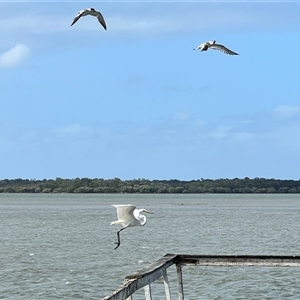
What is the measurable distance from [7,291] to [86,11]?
8822 millimetres

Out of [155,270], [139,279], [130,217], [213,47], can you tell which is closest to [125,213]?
[130,217]

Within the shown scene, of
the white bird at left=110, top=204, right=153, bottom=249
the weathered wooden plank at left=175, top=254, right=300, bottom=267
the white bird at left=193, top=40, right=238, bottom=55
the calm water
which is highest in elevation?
the white bird at left=193, top=40, right=238, bottom=55

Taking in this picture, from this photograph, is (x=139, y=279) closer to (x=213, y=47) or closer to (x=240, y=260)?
(x=240, y=260)

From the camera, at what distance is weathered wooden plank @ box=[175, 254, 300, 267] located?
9492 millimetres

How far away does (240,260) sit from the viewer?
31.5ft

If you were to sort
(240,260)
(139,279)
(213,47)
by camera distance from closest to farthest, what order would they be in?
(139,279) < (240,260) < (213,47)

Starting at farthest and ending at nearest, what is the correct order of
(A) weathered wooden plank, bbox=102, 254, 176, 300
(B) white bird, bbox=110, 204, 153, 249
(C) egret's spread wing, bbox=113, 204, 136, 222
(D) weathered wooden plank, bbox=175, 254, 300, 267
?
1. (B) white bird, bbox=110, 204, 153, 249
2. (C) egret's spread wing, bbox=113, 204, 136, 222
3. (D) weathered wooden plank, bbox=175, 254, 300, 267
4. (A) weathered wooden plank, bbox=102, 254, 176, 300

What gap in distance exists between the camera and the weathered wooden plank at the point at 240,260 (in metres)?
9.49

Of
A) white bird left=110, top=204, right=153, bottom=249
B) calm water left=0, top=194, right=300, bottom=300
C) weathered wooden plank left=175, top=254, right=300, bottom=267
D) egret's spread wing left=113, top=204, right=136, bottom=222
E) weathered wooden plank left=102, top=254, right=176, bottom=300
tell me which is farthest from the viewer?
calm water left=0, top=194, right=300, bottom=300

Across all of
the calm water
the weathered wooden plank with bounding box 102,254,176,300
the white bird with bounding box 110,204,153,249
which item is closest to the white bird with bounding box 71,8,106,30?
the white bird with bounding box 110,204,153,249

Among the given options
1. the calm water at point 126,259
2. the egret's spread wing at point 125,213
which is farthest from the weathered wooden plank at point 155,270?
the calm water at point 126,259

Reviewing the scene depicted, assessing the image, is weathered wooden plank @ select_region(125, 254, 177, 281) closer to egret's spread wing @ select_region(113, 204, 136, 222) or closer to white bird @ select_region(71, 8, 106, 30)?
egret's spread wing @ select_region(113, 204, 136, 222)

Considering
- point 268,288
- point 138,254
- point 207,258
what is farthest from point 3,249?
point 207,258

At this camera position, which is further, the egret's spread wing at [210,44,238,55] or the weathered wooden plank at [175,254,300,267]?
the egret's spread wing at [210,44,238,55]
